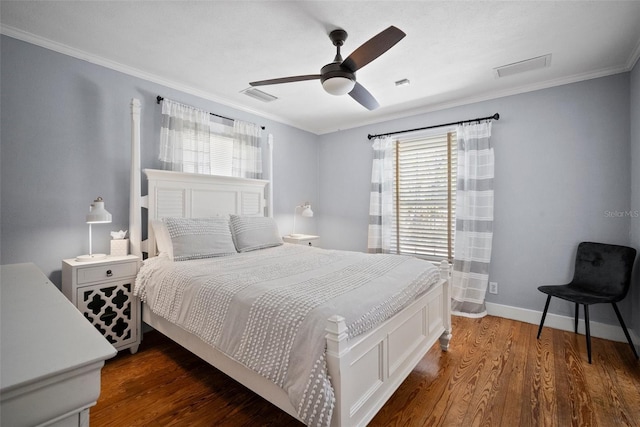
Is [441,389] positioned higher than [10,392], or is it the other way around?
[10,392]

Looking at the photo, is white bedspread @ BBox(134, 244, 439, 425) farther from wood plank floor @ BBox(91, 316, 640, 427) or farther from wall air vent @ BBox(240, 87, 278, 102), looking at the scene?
wall air vent @ BBox(240, 87, 278, 102)

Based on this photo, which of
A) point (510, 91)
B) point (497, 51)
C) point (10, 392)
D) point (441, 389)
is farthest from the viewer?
point (510, 91)

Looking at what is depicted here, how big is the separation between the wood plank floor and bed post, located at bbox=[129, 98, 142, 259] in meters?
0.97

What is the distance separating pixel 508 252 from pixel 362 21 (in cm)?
292

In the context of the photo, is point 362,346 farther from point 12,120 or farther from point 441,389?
point 12,120

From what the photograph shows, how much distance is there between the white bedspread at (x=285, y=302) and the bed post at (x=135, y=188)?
1.01ft

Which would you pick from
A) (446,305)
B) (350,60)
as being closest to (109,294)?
(350,60)

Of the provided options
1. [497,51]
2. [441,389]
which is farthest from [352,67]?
[441,389]

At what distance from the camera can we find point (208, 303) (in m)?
1.82

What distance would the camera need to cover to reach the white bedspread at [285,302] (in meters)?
1.31

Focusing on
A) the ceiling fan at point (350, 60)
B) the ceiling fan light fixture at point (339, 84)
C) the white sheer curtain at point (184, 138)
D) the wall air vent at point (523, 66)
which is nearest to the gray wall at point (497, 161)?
the white sheer curtain at point (184, 138)

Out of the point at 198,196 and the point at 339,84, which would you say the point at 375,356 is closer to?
the point at 339,84

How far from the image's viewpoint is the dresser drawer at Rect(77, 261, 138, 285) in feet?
7.39

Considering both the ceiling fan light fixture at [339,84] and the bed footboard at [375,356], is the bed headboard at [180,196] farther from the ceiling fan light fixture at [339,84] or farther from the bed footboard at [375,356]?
the bed footboard at [375,356]
